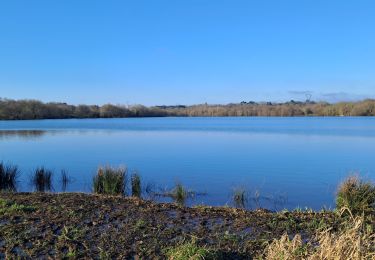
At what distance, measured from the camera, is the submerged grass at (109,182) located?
1281cm

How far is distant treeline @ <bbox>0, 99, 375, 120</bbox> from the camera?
8669 centimetres

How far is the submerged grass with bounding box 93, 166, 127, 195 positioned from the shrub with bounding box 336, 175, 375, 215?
20.6ft

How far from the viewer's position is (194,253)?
215 inches

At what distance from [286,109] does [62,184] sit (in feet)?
345

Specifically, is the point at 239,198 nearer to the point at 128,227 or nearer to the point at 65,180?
the point at 128,227

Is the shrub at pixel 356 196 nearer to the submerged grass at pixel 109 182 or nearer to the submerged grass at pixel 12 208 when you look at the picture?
the submerged grass at pixel 109 182

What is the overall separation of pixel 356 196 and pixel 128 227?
5.22 m

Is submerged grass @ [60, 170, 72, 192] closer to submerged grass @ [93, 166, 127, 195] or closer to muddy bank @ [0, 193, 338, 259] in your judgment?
submerged grass @ [93, 166, 127, 195]

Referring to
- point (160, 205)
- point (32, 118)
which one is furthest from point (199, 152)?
point (32, 118)

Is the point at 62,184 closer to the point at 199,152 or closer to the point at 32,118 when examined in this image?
the point at 199,152

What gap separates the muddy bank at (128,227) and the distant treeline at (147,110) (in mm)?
81648

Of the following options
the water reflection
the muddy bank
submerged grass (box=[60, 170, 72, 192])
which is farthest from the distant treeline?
the muddy bank

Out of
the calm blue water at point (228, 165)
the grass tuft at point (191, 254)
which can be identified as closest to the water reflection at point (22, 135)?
the calm blue water at point (228, 165)

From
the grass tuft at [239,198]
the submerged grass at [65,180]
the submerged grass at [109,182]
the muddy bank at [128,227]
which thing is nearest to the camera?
the muddy bank at [128,227]
